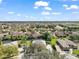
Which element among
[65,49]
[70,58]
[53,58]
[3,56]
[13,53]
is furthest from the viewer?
[65,49]

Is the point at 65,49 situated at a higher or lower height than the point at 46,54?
lower

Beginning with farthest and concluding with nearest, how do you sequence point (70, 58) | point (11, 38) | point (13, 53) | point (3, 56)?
point (11, 38) < point (13, 53) < point (3, 56) < point (70, 58)

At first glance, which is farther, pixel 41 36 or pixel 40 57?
pixel 41 36

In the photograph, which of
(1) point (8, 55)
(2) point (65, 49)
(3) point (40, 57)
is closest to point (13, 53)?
(1) point (8, 55)

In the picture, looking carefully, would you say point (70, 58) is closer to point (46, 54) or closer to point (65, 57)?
point (65, 57)

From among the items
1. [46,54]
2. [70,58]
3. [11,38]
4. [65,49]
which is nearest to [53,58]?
[46,54]

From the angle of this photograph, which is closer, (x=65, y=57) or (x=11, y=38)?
(x=65, y=57)

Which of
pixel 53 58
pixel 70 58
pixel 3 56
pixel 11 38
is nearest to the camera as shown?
pixel 53 58

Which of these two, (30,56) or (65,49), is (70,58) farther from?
(65,49)

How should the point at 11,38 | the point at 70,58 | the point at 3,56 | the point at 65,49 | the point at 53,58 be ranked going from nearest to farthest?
the point at 53,58 → the point at 70,58 → the point at 3,56 → the point at 65,49 → the point at 11,38
